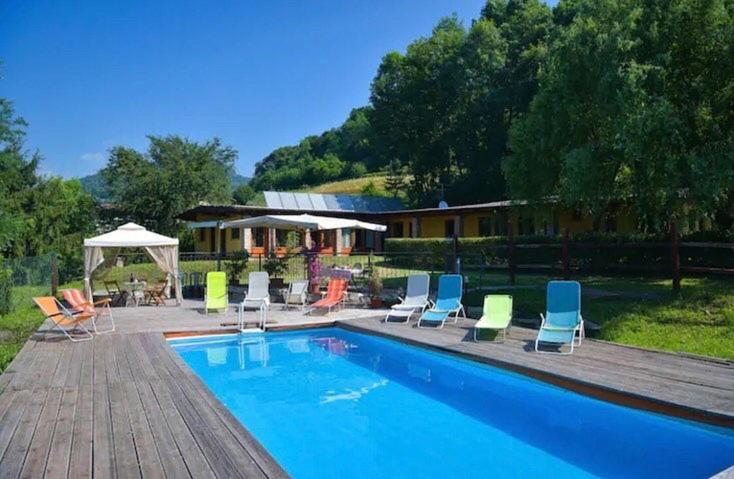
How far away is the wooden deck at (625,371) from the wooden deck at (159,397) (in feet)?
0.04

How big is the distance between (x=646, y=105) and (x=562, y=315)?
4.58 metres

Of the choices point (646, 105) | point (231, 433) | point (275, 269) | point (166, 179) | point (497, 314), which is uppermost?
point (166, 179)

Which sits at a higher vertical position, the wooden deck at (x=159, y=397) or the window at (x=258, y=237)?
the window at (x=258, y=237)

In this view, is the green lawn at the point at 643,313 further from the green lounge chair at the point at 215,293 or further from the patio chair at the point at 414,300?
the green lounge chair at the point at 215,293

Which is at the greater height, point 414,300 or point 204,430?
point 414,300

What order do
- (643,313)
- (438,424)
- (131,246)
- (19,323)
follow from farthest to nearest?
(131,246) → (19,323) → (643,313) → (438,424)

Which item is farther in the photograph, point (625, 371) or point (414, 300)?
point (414, 300)

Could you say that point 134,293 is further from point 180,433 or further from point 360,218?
point 360,218

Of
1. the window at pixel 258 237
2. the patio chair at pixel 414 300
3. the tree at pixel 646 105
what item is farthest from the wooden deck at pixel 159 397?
the window at pixel 258 237

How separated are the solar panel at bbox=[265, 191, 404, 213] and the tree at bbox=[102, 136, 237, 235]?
3030mm

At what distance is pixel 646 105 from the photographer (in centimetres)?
1012

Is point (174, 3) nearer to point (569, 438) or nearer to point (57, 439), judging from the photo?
point (57, 439)

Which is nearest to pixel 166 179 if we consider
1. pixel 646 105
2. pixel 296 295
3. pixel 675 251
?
pixel 296 295

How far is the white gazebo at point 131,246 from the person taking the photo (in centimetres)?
1343
